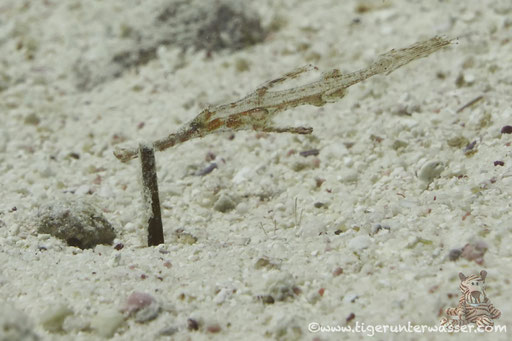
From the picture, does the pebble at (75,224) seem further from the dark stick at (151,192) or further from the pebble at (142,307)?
the pebble at (142,307)

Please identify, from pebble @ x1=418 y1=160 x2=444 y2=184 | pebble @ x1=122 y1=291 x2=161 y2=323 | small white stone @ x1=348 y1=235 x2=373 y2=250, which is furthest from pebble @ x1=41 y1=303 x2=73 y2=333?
pebble @ x1=418 y1=160 x2=444 y2=184

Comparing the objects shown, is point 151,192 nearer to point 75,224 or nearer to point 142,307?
point 75,224

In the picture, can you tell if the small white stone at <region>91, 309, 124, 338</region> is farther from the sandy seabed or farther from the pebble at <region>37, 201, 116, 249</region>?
the pebble at <region>37, 201, 116, 249</region>

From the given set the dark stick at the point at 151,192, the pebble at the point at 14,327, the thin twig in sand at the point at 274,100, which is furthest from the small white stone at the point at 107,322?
the thin twig in sand at the point at 274,100

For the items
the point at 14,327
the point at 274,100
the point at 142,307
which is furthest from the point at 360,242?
the point at 14,327

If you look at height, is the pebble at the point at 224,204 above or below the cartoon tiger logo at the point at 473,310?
above

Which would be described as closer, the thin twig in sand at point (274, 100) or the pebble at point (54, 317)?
the pebble at point (54, 317)
